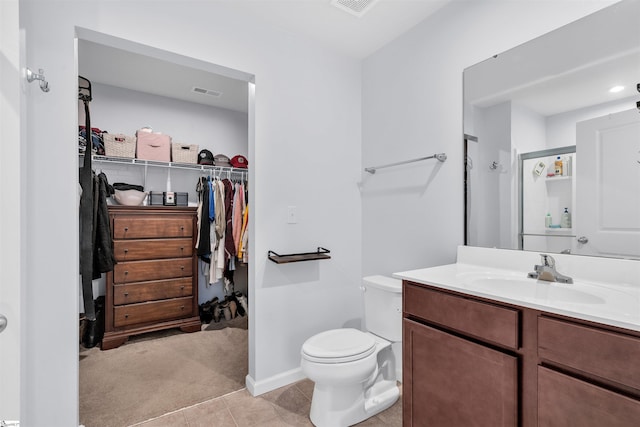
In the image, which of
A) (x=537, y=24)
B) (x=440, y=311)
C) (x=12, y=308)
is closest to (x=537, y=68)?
(x=537, y=24)

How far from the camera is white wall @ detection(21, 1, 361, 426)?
4.70ft

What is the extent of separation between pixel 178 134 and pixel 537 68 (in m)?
3.34

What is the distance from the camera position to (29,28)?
1403mm

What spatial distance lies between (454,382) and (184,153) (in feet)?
10.3

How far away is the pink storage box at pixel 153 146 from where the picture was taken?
3.00 m

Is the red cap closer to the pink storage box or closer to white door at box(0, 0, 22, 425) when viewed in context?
the pink storage box

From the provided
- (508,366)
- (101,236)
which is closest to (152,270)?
(101,236)

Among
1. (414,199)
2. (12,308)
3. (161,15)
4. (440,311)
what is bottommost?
(440,311)

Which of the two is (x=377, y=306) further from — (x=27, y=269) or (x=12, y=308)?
(x=27, y=269)

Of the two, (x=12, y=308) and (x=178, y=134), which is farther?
(x=178, y=134)

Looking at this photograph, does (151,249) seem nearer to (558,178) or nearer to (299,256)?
(299,256)

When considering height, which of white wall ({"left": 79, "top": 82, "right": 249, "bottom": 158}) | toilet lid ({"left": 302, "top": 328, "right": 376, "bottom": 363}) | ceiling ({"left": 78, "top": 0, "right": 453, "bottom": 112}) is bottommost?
toilet lid ({"left": 302, "top": 328, "right": 376, "bottom": 363})

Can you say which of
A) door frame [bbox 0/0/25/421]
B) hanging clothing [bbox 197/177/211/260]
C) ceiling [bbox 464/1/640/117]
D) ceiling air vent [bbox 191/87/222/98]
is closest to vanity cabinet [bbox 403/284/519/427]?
ceiling [bbox 464/1/640/117]

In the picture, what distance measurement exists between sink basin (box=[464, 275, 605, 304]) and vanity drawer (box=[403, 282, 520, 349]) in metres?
0.07
